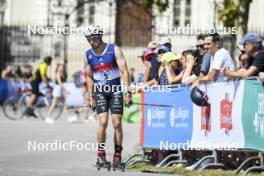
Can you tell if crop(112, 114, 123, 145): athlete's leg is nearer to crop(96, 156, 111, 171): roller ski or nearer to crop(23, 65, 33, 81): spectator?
crop(96, 156, 111, 171): roller ski

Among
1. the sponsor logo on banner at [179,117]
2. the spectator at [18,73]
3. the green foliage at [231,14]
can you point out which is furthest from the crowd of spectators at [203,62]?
the spectator at [18,73]

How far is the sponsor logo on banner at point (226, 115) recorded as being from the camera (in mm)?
12508

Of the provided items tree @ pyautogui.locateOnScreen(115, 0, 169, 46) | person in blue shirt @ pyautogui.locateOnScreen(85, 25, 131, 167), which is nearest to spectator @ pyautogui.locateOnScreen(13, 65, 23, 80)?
tree @ pyautogui.locateOnScreen(115, 0, 169, 46)

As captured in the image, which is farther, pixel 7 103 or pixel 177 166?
pixel 7 103

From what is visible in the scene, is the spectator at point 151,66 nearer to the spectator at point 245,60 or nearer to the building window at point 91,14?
the spectator at point 245,60

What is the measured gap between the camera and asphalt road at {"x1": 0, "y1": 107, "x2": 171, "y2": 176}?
12070 mm

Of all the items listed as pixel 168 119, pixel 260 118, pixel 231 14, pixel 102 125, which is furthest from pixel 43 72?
pixel 260 118

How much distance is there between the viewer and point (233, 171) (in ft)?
40.7

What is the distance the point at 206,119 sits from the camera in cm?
1302

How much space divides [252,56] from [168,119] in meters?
1.98

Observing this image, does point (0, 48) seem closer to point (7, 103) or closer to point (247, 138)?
point (7, 103)

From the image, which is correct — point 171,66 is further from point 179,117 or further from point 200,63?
point 179,117

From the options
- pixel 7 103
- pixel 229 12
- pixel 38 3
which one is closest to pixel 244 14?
pixel 229 12

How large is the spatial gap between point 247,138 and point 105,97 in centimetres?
211
